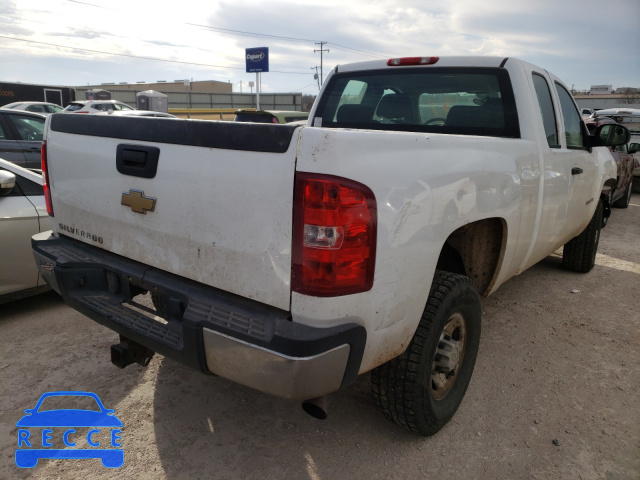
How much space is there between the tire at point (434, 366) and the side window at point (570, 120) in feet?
6.65

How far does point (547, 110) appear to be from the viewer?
11.1ft

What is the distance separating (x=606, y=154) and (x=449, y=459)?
3.98 m

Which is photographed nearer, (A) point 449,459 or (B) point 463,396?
(A) point 449,459

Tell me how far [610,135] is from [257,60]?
64.8 feet

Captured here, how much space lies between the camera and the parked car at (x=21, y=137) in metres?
6.14

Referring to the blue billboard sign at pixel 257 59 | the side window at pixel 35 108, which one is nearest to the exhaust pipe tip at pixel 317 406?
the side window at pixel 35 108

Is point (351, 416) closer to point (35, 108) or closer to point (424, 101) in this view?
point (424, 101)

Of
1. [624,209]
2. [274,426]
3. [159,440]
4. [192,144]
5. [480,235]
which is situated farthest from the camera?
[624,209]

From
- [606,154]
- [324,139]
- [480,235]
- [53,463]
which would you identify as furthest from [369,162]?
[606,154]

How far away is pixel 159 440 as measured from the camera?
2385 mm

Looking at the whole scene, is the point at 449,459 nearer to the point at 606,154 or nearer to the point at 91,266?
the point at 91,266

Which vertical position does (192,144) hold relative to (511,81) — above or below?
below

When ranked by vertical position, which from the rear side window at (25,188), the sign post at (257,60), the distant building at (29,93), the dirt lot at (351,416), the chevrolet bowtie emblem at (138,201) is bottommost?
the dirt lot at (351,416)

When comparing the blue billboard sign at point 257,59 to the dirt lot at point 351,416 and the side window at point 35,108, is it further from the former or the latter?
the dirt lot at point 351,416
